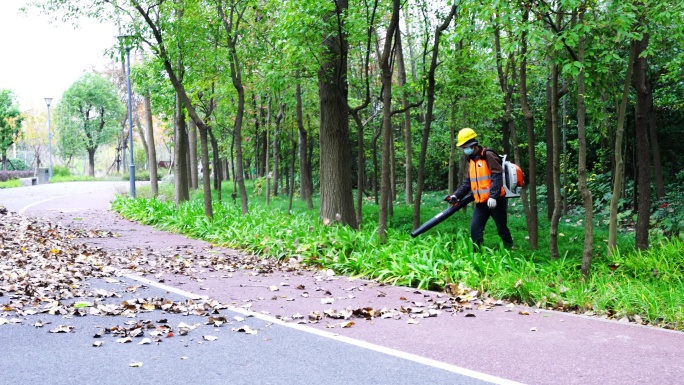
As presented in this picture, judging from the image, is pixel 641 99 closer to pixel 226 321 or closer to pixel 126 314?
pixel 226 321

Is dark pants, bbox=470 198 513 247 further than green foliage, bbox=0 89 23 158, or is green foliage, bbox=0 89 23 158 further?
green foliage, bbox=0 89 23 158

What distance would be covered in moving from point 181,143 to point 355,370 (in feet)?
61.7

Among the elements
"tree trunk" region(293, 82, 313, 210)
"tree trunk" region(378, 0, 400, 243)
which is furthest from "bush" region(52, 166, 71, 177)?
"tree trunk" region(378, 0, 400, 243)

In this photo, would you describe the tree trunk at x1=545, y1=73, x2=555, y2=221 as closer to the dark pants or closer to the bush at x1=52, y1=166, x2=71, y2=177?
the dark pants

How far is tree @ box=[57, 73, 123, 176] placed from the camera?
62.5 meters

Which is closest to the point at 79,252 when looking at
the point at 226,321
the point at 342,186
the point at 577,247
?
the point at 342,186

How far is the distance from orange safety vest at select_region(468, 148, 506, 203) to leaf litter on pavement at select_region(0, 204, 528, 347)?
7.05 feet

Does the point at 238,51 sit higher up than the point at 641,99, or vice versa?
the point at 238,51

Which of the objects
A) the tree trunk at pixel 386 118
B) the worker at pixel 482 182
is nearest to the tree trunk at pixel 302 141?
the tree trunk at pixel 386 118

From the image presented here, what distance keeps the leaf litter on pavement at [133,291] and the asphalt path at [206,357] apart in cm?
14

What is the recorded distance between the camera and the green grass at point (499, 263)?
263 inches

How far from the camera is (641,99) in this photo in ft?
28.9

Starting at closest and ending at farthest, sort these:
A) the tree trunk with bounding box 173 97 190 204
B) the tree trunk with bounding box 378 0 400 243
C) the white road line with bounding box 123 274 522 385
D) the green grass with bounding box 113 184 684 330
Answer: the white road line with bounding box 123 274 522 385 → the green grass with bounding box 113 184 684 330 → the tree trunk with bounding box 378 0 400 243 → the tree trunk with bounding box 173 97 190 204

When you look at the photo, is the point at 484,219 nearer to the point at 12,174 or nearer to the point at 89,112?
the point at 12,174
